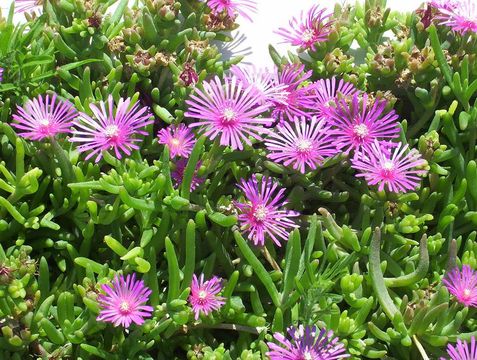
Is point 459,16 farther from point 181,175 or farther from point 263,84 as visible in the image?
point 181,175

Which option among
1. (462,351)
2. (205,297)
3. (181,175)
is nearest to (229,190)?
(181,175)

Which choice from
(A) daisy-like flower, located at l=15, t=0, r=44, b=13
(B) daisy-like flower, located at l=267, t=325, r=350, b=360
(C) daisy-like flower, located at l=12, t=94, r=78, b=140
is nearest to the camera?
(B) daisy-like flower, located at l=267, t=325, r=350, b=360

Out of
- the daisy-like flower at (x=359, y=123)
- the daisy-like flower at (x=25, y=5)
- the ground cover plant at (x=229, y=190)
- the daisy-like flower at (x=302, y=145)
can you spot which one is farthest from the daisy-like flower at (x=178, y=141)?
the daisy-like flower at (x=25, y=5)

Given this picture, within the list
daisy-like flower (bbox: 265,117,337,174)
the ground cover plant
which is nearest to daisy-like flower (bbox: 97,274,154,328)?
the ground cover plant

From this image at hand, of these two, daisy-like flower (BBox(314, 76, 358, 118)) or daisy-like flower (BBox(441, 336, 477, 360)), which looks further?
daisy-like flower (BBox(314, 76, 358, 118))

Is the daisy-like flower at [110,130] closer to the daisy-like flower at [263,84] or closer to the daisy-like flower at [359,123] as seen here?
the daisy-like flower at [263,84]

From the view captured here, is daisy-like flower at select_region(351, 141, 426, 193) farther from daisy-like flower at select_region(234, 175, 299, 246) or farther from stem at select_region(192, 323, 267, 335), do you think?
stem at select_region(192, 323, 267, 335)

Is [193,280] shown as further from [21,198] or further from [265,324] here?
[21,198]

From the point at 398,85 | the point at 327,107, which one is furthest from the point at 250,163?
the point at 398,85
